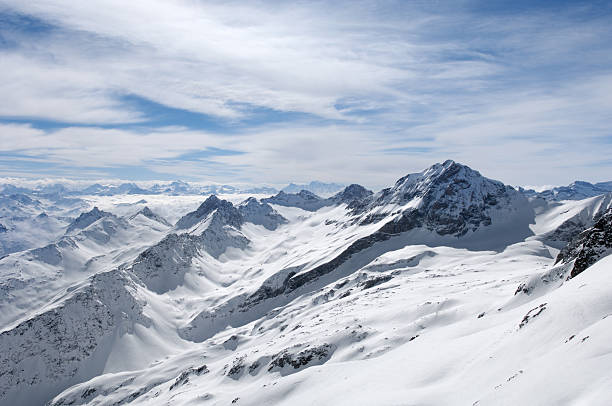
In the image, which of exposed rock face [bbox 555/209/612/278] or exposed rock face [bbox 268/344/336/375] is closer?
exposed rock face [bbox 555/209/612/278]

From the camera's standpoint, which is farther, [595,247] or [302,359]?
[302,359]

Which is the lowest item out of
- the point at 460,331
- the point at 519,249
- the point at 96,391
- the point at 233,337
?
the point at 96,391

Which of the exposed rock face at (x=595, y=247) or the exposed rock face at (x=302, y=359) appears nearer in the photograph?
the exposed rock face at (x=595, y=247)

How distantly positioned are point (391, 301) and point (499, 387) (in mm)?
84088

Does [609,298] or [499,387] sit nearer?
[499,387]

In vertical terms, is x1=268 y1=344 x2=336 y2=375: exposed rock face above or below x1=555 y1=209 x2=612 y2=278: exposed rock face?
below

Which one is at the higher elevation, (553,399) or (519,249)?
(553,399)

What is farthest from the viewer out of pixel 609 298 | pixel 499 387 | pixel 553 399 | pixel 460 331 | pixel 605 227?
pixel 460 331

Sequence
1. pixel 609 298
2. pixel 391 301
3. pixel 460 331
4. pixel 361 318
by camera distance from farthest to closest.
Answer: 1. pixel 391 301
2. pixel 361 318
3. pixel 460 331
4. pixel 609 298

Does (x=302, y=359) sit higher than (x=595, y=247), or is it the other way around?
(x=595, y=247)

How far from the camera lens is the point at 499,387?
28.8m

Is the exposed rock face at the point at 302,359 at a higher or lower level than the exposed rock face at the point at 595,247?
lower

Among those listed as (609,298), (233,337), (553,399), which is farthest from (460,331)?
(233,337)

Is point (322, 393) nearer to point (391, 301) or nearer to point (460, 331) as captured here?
point (460, 331)
